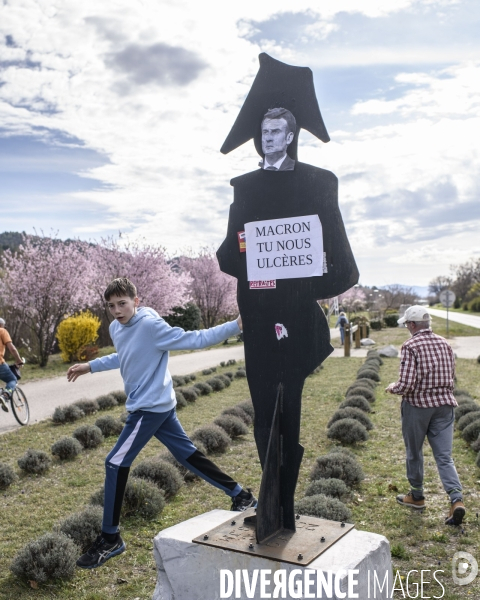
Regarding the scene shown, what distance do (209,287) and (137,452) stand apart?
3500 cm

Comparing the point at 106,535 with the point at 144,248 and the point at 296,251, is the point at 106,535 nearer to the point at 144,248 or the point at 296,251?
the point at 296,251

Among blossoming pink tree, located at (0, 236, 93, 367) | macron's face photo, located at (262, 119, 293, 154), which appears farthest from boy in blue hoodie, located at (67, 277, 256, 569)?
blossoming pink tree, located at (0, 236, 93, 367)

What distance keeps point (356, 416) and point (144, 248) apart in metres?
22.2

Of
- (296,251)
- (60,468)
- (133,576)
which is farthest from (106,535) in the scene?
(60,468)

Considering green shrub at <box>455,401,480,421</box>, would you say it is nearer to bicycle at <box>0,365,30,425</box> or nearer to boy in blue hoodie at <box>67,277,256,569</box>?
boy in blue hoodie at <box>67,277,256,569</box>

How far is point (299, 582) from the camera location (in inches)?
113

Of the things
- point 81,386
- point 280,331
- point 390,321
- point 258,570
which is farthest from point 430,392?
point 390,321

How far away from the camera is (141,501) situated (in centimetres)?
543

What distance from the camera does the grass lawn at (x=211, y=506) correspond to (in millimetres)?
4117

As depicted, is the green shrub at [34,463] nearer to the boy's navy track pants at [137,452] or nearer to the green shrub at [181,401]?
the boy's navy track pants at [137,452]

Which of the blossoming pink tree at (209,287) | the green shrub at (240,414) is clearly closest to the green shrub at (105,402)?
the green shrub at (240,414)

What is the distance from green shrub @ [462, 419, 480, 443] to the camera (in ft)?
25.5

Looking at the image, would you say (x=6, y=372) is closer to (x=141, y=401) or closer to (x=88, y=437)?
(x=88, y=437)

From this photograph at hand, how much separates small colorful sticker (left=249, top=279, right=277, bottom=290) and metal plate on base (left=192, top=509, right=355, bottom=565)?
1.37m
